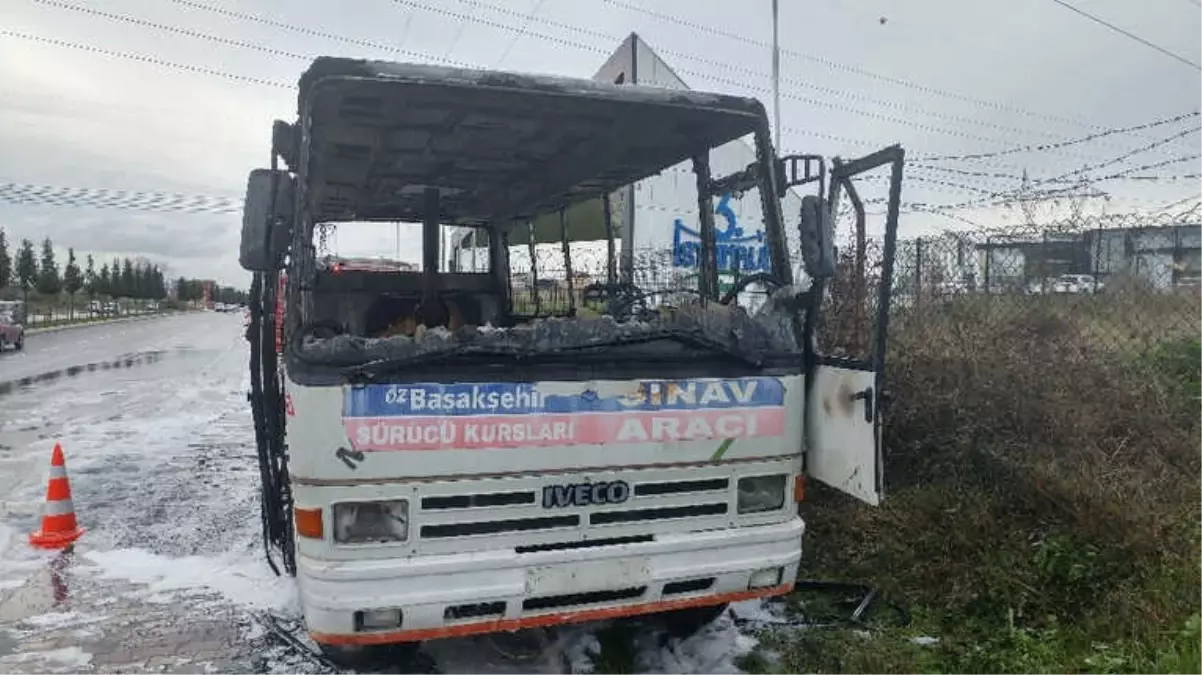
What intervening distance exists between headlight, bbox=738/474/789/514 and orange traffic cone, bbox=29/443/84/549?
194 inches

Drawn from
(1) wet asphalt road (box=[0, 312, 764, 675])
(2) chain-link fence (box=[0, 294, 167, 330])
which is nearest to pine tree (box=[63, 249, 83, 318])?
(2) chain-link fence (box=[0, 294, 167, 330])

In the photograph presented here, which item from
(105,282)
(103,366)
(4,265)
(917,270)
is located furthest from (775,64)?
(105,282)

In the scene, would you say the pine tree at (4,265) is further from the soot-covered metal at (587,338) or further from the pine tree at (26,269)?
the soot-covered metal at (587,338)

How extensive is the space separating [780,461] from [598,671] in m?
1.32

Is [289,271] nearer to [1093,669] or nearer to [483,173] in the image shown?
[483,173]

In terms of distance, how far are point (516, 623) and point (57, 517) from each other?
A: 4437 millimetres

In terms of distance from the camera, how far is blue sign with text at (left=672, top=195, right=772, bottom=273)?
4504mm

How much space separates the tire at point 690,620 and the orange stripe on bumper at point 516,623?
1.89 ft

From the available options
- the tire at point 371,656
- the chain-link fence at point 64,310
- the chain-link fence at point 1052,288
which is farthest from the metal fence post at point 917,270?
the chain-link fence at point 64,310

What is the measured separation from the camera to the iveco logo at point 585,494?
351 centimetres

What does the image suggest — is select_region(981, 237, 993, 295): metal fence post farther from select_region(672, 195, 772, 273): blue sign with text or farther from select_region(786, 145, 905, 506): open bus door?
select_region(786, 145, 905, 506): open bus door

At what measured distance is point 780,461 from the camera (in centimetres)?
387

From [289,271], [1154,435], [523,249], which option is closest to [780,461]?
[289,271]

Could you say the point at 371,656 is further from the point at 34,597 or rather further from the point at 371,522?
the point at 34,597
